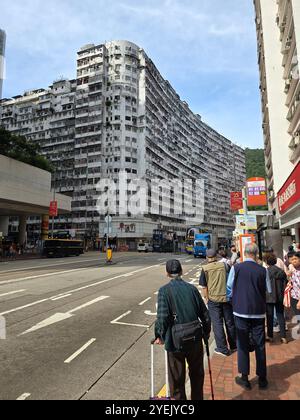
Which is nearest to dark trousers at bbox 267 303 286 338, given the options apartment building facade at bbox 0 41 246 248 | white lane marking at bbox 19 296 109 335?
white lane marking at bbox 19 296 109 335

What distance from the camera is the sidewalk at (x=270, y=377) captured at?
4.21 meters

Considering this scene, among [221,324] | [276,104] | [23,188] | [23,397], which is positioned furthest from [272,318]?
[23,188]

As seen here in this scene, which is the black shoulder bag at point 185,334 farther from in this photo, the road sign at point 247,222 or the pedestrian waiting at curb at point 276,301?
the road sign at point 247,222

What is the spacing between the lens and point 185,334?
3424 millimetres

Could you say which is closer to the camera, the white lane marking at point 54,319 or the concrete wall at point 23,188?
the white lane marking at point 54,319

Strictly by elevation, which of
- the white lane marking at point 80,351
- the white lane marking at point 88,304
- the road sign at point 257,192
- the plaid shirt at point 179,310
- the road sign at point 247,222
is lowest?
the white lane marking at point 88,304

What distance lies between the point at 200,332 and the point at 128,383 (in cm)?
195

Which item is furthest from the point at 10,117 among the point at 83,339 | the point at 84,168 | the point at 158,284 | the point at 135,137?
the point at 83,339

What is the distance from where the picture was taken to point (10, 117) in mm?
104250

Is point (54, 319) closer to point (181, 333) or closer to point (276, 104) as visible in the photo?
point (181, 333)

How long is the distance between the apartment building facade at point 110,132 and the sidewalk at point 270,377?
71949 millimetres

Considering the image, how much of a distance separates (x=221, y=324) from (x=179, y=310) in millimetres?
3167

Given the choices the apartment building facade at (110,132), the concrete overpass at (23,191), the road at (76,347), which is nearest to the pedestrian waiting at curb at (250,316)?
the road at (76,347)
